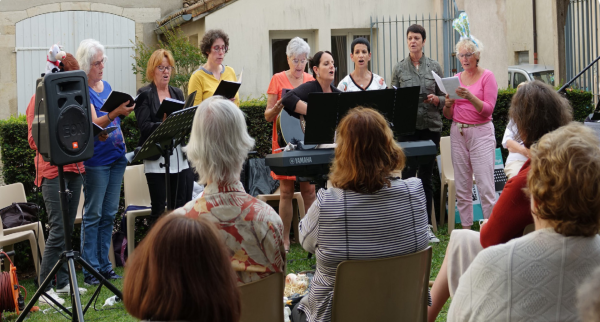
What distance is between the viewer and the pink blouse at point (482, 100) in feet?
19.1

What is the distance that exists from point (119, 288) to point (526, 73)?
10485 millimetres

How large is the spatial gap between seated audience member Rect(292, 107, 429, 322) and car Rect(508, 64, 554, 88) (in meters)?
10.9

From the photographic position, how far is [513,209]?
2805mm

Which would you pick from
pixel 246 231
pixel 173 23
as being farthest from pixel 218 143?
pixel 173 23

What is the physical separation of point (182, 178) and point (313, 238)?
9.31 feet

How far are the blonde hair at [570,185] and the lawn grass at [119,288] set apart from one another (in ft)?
6.98

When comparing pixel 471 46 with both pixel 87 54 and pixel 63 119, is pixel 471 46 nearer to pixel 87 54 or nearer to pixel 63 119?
pixel 87 54

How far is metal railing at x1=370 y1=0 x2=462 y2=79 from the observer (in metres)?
11.1

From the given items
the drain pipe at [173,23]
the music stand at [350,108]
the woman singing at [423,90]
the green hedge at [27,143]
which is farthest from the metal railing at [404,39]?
the music stand at [350,108]

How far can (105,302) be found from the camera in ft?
15.7

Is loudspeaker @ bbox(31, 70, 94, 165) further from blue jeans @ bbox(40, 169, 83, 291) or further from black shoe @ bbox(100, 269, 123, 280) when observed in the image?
black shoe @ bbox(100, 269, 123, 280)

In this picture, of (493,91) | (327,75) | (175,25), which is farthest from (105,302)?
(175,25)

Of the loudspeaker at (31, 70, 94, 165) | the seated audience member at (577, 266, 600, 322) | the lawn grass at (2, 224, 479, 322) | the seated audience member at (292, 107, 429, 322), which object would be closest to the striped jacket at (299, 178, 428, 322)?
the seated audience member at (292, 107, 429, 322)

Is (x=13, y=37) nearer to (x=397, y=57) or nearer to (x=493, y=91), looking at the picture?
(x=397, y=57)
